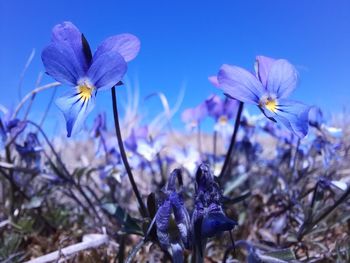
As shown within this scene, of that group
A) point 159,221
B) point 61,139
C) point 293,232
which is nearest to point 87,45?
point 159,221

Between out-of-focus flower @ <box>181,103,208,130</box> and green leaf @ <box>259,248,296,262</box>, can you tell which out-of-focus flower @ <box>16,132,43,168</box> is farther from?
green leaf @ <box>259,248,296,262</box>

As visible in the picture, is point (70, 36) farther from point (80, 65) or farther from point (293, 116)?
point (293, 116)

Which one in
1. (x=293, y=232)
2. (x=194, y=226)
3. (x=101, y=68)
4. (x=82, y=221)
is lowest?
(x=82, y=221)

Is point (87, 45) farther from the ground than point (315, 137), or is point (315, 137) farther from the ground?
point (87, 45)

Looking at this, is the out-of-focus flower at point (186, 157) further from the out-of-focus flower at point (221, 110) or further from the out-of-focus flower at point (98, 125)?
the out-of-focus flower at point (98, 125)

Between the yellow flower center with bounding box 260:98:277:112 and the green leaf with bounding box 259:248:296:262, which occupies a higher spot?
the yellow flower center with bounding box 260:98:277:112

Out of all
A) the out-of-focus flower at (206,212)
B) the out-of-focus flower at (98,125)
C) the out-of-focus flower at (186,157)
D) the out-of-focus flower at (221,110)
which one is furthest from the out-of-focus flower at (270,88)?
the out-of-focus flower at (186,157)

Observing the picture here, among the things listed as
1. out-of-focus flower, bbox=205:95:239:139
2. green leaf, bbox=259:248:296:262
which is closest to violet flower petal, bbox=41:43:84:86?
green leaf, bbox=259:248:296:262

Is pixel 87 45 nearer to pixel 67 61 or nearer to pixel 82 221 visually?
pixel 67 61
